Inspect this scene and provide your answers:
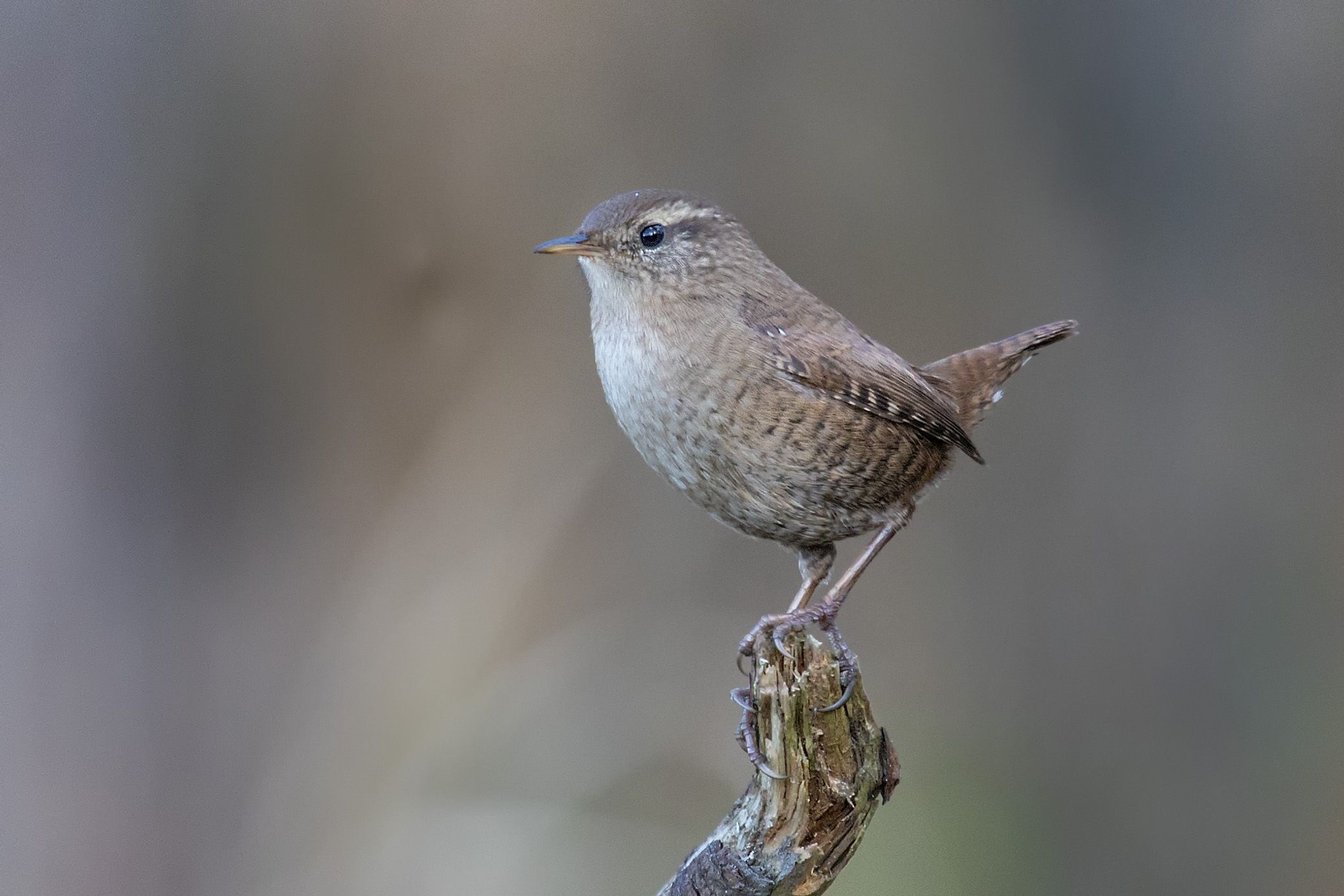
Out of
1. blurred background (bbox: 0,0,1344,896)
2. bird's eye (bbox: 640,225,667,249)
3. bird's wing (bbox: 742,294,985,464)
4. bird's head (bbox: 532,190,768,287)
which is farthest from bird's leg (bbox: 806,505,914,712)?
blurred background (bbox: 0,0,1344,896)

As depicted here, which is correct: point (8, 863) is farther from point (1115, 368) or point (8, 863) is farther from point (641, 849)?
point (1115, 368)

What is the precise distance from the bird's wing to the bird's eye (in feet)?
0.91

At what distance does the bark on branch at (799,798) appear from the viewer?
2.40m

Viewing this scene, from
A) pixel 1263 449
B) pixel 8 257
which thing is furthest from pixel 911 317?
pixel 8 257

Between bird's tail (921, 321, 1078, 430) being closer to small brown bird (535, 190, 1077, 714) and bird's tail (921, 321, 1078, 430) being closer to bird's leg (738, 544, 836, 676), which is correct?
small brown bird (535, 190, 1077, 714)

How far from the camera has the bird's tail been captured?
343 centimetres

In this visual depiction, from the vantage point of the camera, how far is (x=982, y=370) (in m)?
3.46

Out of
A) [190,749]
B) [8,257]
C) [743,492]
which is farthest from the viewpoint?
[190,749]

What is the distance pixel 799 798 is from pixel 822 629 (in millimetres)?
601

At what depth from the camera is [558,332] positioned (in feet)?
14.3

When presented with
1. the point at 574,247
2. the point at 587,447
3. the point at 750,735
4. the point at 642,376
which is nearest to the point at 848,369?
the point at 642,376

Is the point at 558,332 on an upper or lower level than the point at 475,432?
upper

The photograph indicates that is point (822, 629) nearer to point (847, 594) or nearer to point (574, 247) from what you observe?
point (847, 594)

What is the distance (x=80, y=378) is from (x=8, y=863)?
1.53 meters
